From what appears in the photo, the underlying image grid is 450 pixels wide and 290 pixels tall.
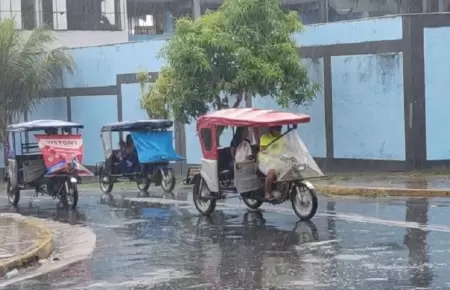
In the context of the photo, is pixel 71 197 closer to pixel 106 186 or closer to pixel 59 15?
pixel 106 186

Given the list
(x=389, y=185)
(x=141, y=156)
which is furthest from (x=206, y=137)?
(x=141, y=156)

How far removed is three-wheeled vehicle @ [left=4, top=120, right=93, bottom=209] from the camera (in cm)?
2012

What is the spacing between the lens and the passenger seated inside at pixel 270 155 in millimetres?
15367

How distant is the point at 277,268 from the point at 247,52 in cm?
1349

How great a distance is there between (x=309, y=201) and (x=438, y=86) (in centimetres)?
953

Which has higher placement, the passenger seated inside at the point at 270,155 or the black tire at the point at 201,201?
the passenger seated inside at the point at 270,155

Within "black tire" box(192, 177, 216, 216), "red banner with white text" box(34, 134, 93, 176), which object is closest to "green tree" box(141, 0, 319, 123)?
"red banner with white text" box(34, 134, 93, 176)

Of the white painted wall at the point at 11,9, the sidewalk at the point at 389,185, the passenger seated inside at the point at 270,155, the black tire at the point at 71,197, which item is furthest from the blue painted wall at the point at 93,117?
the passenger seated inside at the point at 270,155

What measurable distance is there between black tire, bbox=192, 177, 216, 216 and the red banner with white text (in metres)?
4.06

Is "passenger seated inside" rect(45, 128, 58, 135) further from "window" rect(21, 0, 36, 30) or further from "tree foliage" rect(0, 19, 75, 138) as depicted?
"window" rect(21, 0, 36, 30)

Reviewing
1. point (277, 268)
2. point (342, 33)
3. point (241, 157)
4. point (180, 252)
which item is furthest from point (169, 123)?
point (277, 268)

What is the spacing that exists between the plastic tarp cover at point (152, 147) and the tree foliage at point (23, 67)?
41.8 feet

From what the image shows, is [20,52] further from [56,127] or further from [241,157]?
[241,157]

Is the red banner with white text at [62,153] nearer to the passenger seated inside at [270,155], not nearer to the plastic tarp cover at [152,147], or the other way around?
the plastic tarp cover at [152,147]
